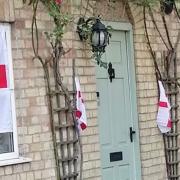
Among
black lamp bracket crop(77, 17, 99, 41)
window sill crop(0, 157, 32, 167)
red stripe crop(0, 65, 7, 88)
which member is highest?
black lamp bracket crop(77, 17, 99, 41)

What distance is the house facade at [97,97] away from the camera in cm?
614

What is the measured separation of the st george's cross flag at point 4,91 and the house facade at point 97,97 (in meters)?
0.02

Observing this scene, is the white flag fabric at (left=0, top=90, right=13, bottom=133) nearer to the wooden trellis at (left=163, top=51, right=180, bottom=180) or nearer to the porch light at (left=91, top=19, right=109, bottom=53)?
the porch light at (left=91, top=19, right=109, bottom=53)

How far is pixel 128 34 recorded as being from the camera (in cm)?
759

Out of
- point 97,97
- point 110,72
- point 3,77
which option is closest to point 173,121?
point 110,72

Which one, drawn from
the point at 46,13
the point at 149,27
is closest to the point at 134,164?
the point at 149,27

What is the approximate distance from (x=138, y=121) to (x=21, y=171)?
2143 mm

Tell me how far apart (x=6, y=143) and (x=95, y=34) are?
1733 mm

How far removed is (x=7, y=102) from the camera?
6.10 m

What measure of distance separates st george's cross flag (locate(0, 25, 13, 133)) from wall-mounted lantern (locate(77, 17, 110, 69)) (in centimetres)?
109

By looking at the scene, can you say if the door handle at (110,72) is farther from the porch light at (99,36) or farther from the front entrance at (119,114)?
the porch light at (99,36)

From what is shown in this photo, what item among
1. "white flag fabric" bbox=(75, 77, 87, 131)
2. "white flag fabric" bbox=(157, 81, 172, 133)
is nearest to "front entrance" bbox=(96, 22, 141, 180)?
"white flag fabric" bbox=(157, 81, 172, 133)

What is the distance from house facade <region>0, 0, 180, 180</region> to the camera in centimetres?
614

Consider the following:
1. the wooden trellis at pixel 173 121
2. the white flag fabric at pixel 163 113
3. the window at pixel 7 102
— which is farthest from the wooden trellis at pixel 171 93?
the window at pixel 7 102
